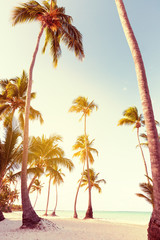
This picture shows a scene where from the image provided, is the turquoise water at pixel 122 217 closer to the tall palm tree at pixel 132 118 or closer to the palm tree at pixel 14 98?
the tall palm tree at pixel 132 118

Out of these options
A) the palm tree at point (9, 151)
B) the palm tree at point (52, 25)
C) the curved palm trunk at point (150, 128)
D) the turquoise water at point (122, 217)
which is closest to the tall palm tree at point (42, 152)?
the palm tree at point (9, 151)

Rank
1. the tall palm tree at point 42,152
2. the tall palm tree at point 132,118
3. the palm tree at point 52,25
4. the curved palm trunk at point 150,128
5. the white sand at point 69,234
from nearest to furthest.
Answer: the curved palm trunk at point 150,128 < the white sand at point 69,234 < the palm tree at point 52,25 < the tall palm tree at point 42,152 < the tall palm tree at point 132,118

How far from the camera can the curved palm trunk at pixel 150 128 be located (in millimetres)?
3785

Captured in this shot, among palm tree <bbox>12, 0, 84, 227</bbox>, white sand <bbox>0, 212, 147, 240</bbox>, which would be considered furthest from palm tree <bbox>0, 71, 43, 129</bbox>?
white sand <bbox>0, 212, 147, 240</bbox>

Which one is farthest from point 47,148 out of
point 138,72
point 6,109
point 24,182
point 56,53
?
point 138,72

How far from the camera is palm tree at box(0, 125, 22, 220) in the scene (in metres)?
10.3

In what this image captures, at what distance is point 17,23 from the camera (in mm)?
10594

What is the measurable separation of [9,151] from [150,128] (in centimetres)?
919

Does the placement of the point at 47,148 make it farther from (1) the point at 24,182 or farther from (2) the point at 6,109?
(1) the point at 24,182

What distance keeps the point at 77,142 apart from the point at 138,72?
2015 centimetres

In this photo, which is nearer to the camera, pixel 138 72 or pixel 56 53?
pixel 138 72

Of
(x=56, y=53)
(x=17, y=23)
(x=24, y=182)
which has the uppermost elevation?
(x=17, y=23)

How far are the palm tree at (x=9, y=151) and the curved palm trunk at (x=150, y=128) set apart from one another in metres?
9.03

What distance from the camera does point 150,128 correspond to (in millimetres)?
4383
